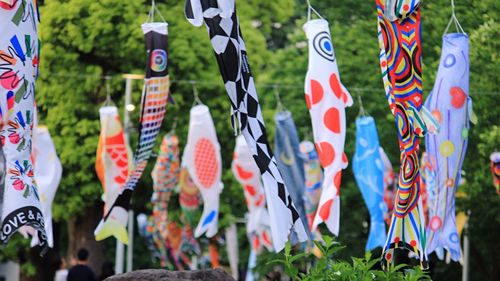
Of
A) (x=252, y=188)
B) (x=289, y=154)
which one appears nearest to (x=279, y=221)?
(x=289, y=154)

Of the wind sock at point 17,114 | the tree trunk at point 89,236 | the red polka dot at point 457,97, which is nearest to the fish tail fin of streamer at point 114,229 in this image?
the wind sock at point 17,114

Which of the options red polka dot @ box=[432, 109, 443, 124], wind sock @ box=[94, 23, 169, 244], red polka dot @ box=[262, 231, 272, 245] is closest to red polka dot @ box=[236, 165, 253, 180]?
red polka dot @ box=[262, 231, 272, 245]

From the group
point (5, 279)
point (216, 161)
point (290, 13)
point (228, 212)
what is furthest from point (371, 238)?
point (5, 279)

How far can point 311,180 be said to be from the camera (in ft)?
76.1

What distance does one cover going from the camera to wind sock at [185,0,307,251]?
13680 millimetres

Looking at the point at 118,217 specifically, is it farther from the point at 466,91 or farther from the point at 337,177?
the point at 466,91

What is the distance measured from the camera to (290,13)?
30.0 m

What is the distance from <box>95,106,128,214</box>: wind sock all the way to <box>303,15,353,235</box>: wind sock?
5075 mm

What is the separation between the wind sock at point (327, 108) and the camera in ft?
56.0

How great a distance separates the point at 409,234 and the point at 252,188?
396 inches

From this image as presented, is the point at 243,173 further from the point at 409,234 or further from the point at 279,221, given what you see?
the point at 279,221

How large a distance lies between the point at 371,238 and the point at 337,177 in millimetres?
4918

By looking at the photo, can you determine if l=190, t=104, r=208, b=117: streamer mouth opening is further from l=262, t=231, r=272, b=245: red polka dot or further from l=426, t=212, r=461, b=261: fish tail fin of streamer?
l=426, t=212, r=461, b=261: fish tail fin of streamer

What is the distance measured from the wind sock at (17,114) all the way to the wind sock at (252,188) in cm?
1040
